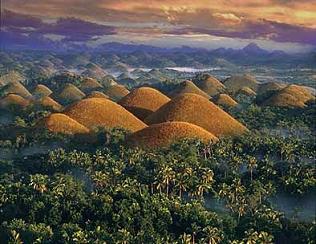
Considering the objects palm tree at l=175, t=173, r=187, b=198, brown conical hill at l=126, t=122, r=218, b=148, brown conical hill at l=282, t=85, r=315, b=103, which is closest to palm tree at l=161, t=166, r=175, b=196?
palm tree at l=175, t=173, r=187, b=198

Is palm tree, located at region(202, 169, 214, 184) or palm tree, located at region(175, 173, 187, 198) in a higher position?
palm tree, located at region(202, 169, 214, 184)

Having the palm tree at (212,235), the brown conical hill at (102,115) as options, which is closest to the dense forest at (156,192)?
the palm tree at (212,235)

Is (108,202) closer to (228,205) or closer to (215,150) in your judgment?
(228,205)

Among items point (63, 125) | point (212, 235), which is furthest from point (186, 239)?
point (63, 125)

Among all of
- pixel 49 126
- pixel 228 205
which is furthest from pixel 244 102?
pixel 228 205

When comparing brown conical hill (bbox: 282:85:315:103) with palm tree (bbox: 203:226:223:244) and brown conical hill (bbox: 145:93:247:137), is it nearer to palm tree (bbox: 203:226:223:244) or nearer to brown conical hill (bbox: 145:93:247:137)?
brown conical hill (bbox: 145:93:247:137)

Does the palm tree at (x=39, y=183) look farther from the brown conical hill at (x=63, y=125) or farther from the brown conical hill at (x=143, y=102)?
the brown conical hill at (x=143, y=102)
